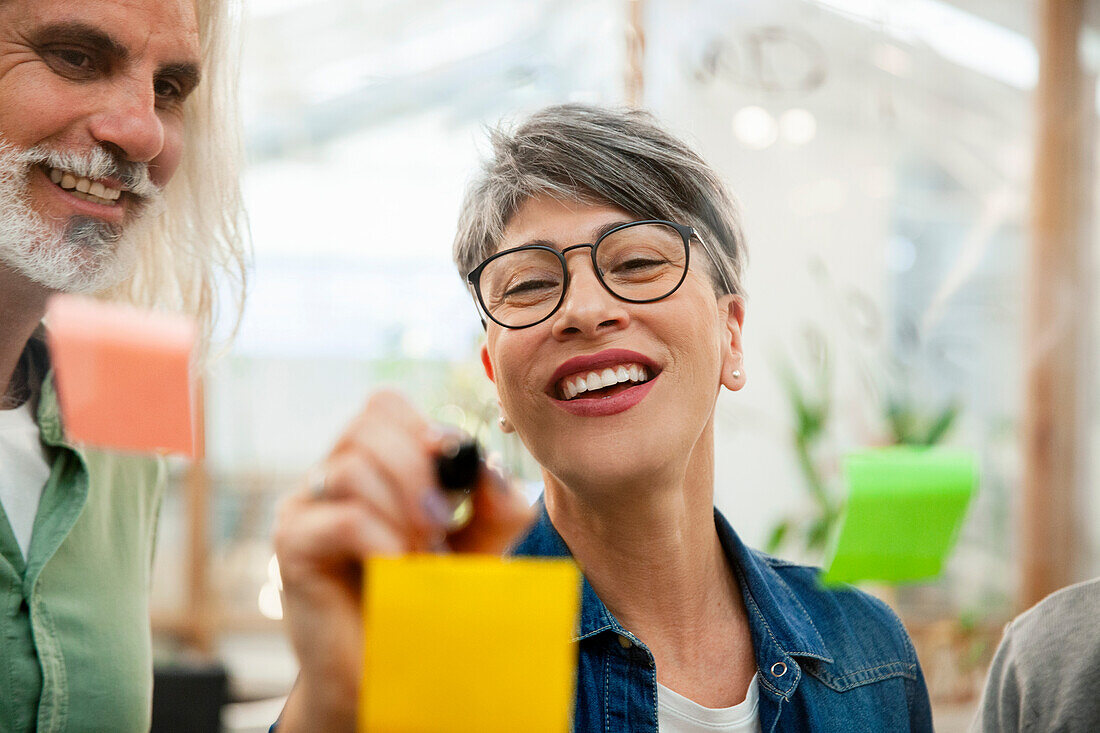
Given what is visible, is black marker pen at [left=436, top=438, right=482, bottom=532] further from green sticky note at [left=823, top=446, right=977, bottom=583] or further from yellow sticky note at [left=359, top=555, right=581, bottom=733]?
green sticky note at [left=823, top=446, right=977, bottom=583]

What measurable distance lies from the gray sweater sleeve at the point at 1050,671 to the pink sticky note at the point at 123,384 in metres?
0.81

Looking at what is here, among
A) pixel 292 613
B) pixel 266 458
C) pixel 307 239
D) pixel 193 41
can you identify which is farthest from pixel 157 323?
pixel 266 458

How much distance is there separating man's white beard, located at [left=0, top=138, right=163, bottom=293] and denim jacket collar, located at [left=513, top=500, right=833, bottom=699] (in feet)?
1.84

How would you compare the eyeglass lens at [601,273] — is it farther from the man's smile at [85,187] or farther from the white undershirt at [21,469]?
the white undershirt at [21,469]

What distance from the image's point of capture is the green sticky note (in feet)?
3.25

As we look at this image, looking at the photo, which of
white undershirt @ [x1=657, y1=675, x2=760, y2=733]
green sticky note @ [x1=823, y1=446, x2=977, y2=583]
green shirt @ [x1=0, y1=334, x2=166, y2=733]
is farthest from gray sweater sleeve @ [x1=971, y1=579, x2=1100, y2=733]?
green shirt @ [x1=0, y1=334, x2=166, y2=733]

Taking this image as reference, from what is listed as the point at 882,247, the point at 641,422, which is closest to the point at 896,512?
the point at 641,422

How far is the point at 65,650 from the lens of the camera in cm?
100

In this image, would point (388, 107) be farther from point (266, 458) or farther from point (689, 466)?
point (689, 466)

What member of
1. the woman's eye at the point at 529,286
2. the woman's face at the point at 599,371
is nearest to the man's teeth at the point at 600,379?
the woman's face at the point at 599,371

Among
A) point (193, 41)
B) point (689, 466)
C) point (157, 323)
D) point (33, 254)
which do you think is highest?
point (193, 41)

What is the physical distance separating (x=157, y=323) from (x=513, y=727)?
A: 1.31ft

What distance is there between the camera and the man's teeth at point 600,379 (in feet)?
3.10

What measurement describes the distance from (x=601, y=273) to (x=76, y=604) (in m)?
0.68
